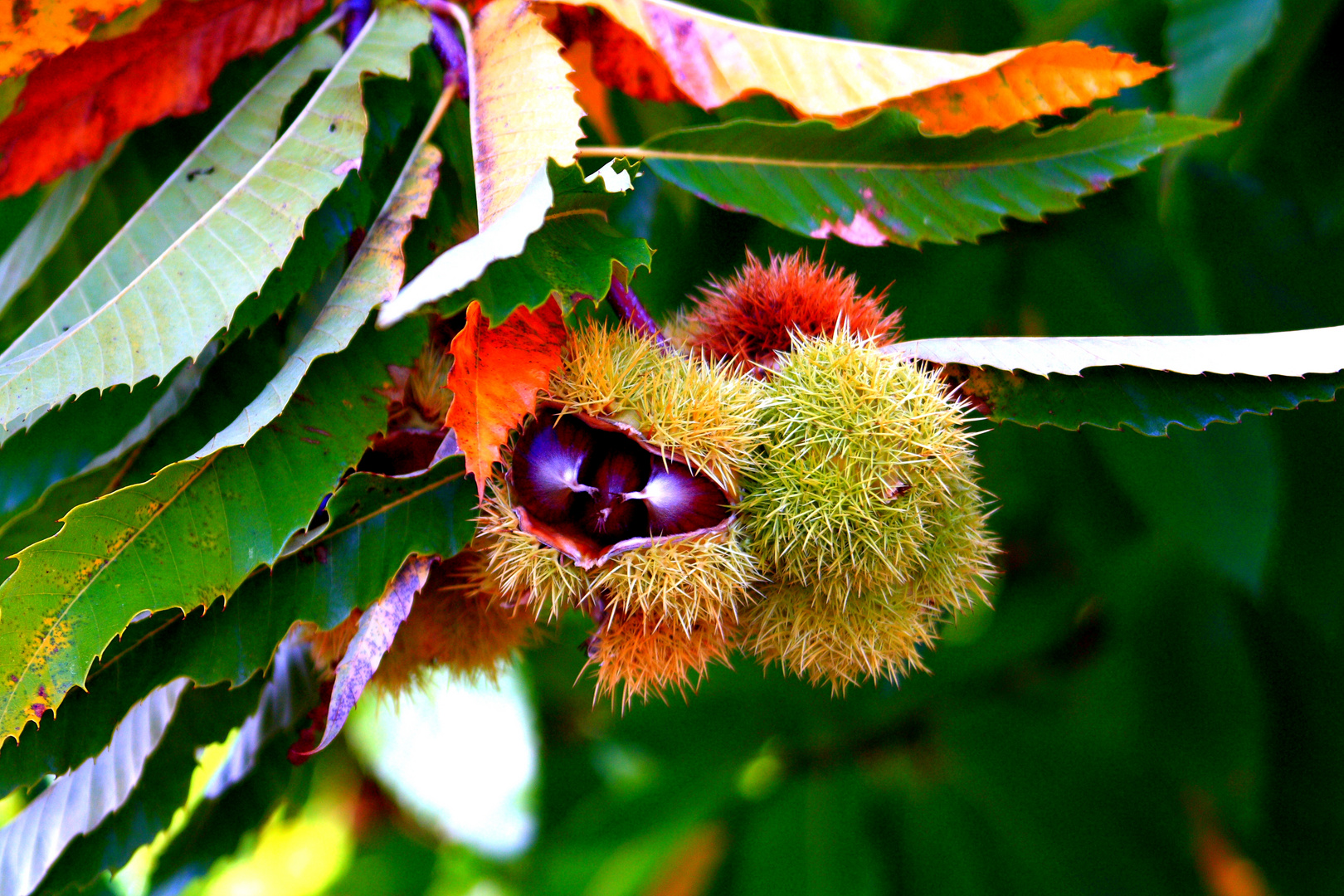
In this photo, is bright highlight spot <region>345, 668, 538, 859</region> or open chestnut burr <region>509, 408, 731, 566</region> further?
bright highlight spot <region>345, 668, 538, 859</region>

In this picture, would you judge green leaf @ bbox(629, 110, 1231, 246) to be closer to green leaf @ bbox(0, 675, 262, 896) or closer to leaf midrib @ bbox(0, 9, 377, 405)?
leaf midrib @ bbox(0, 9, 377, 405)

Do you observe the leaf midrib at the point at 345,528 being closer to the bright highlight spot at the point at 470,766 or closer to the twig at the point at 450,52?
the twig at the point at 450,52

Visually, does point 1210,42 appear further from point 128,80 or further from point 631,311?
point 128,80

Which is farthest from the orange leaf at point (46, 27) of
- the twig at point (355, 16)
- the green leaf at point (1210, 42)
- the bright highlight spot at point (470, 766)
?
the bright highlight spot at point (470, 766)

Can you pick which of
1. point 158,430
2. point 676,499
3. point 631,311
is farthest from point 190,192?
point 676,499

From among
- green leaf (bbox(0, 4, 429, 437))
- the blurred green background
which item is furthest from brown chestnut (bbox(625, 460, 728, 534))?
the blurred green background

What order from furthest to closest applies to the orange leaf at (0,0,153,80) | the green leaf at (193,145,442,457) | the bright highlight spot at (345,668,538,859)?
the bright highlight spot at (345,668,538,859) < the orange leaf at (0,0,153,80) < the green leaf at (193,145,442,457)
